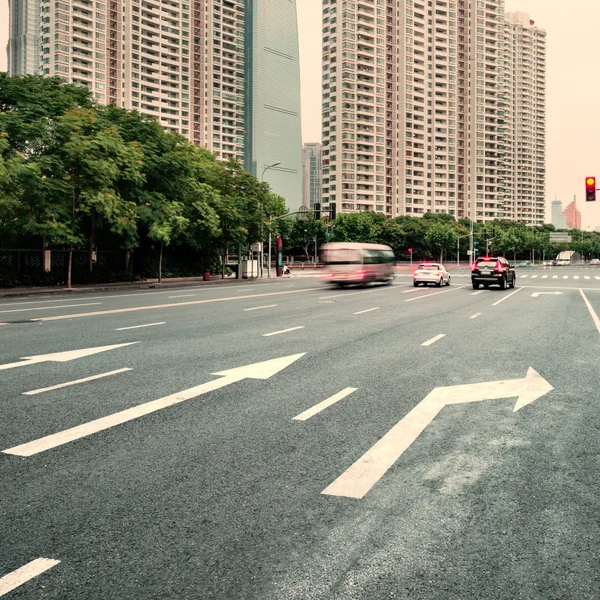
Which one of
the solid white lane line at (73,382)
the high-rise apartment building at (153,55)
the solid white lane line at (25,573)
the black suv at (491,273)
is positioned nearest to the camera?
the solid white lane line at (25,573)

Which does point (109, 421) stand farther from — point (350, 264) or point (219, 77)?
point (219, 77)

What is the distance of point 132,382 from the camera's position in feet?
25.6

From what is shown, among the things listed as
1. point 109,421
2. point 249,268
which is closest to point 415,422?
point 109,421

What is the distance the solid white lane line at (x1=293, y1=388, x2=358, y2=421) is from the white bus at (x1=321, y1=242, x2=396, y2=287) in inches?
1160

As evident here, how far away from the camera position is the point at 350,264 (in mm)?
37594

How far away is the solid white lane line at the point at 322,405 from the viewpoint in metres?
6.16

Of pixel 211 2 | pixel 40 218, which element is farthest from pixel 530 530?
pixel 211 2

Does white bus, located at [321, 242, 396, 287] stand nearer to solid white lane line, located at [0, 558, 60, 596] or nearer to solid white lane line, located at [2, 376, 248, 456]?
solid white lane line, located at [2, 376, 248, 456]

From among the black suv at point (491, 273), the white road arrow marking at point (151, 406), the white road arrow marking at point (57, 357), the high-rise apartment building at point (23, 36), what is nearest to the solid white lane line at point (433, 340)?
the white road arrow marking at point (151, 406)

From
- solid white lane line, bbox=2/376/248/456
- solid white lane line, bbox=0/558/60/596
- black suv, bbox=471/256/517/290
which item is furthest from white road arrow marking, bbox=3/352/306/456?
black suv, bbox=471/256/517/290

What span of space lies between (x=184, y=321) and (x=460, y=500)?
484 inches

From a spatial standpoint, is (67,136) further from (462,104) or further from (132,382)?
(462,104)

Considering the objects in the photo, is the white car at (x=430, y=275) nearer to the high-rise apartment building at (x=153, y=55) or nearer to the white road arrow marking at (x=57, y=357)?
the white road arrow marking at (x=57, y=357)

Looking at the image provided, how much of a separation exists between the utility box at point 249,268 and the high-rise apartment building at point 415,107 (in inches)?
3785
